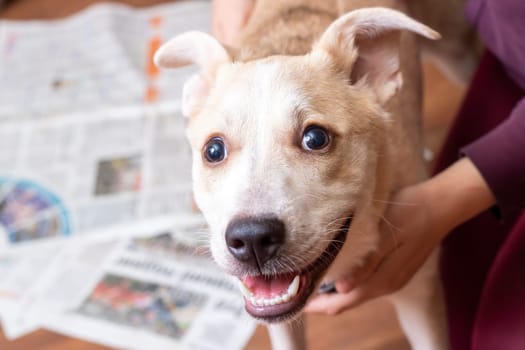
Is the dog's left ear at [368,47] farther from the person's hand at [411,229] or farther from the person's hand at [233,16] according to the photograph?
the person's hand at [233,16]

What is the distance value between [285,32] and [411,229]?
1.43 feet

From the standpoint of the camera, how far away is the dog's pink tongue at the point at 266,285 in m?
0.92

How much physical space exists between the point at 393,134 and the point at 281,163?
0.33 metres

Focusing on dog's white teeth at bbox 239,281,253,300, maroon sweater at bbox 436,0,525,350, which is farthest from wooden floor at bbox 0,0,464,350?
Answer: dog's white teeth at bbox 239,281,253,300

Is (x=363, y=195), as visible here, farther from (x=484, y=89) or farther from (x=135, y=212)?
(x=135, y=212)

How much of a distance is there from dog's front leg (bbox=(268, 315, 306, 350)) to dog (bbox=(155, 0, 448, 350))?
0.15m

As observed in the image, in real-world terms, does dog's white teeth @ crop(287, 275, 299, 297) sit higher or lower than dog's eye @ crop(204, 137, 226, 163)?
lower

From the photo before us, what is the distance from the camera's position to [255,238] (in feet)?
2.69

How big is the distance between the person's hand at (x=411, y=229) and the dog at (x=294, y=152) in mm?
29

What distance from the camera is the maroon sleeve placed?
1.10 m

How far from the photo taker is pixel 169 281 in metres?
1.62

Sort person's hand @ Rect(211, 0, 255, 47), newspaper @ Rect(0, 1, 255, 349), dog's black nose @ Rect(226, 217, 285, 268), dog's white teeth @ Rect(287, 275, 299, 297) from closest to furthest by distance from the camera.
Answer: dog's black nose @ Rect(226, 217, 285, 268) < dog's white teeth @ Rect(287, 275, 299, 297) < person's hand @ Rect(211, 0, 255, 47) < newspaper @ Rect(0, 1, 255, 349)

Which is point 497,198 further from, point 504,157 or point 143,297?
point 143,297

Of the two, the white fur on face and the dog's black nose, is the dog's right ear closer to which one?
the white fur on face
